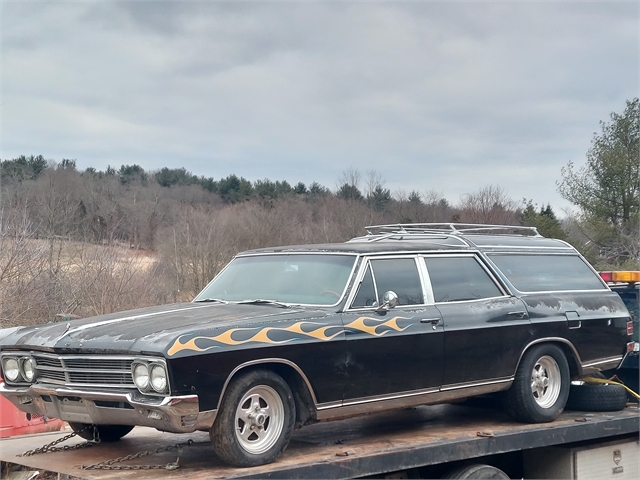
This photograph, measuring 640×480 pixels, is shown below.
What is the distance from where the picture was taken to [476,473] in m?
5.64

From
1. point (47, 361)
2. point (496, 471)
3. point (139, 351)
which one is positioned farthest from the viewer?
point (496, 471)

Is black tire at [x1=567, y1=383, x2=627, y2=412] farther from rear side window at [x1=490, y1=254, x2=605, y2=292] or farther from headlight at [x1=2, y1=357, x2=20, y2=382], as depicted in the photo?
headlight at [x1=2, y1=357, x2=20, y2=382]

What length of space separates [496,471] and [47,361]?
3274 millimetres

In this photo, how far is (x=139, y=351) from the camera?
4.69 metres

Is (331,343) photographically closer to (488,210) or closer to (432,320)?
(432,320)

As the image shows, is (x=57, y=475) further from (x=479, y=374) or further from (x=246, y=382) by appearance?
(x=479, y=374)

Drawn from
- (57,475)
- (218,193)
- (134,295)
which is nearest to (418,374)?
(57,475)

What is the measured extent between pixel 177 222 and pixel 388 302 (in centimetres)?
3606

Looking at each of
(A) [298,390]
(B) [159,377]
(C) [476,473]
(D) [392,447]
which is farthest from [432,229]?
(B) [159,377]

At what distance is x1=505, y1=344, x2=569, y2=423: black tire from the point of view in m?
6.53

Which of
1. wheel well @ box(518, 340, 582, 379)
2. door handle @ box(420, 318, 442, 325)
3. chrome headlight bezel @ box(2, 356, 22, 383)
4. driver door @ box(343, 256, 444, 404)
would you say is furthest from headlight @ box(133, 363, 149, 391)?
wheel well @ box(518, 340, 582, 379)

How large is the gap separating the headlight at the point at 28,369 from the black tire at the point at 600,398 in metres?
4.67

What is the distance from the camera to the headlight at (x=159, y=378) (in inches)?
181

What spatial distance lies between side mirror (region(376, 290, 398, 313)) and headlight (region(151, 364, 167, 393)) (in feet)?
5.90
